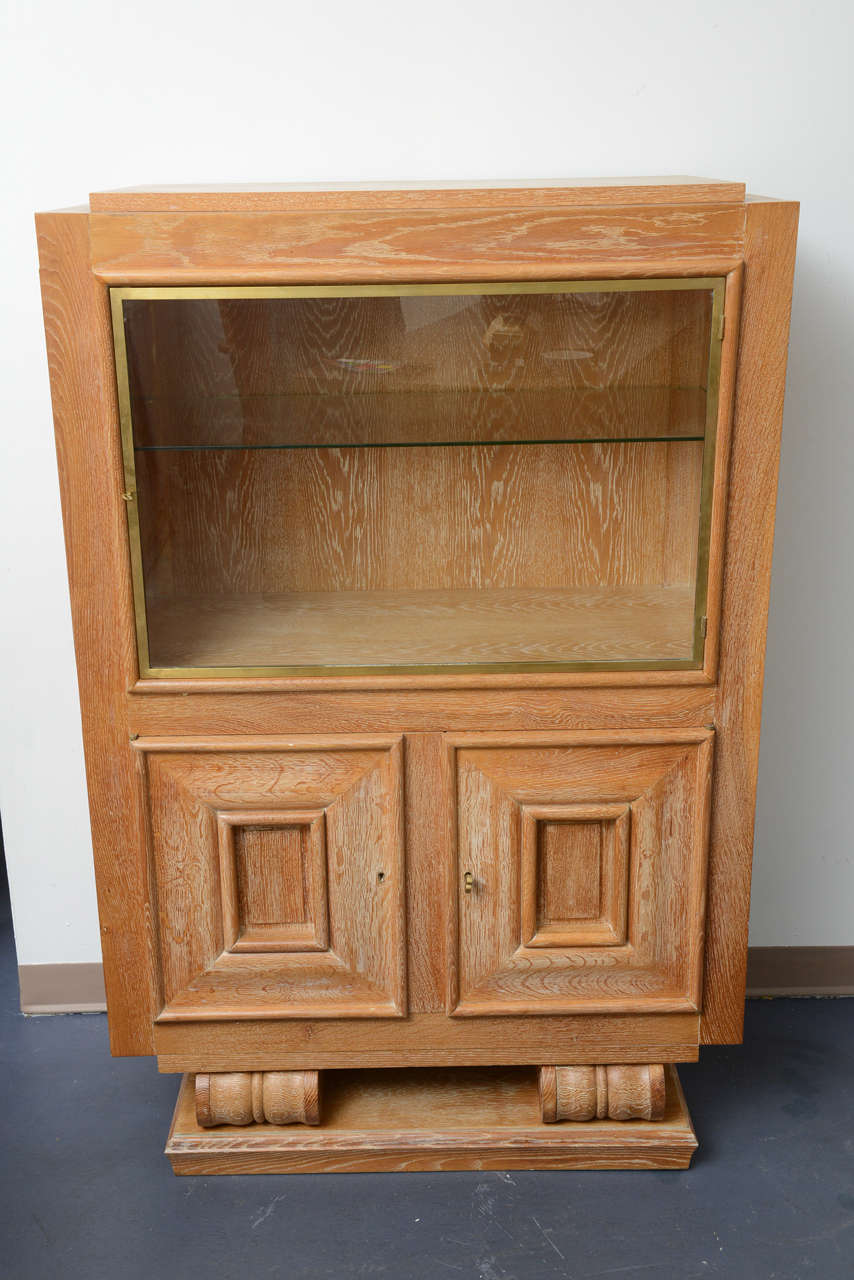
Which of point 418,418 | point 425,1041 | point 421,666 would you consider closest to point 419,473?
point 418,418

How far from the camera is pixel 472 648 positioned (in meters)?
1.79

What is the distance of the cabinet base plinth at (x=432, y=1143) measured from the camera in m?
1.87

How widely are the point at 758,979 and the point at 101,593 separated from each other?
1.44 m

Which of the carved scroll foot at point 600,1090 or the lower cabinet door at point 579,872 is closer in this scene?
the lower cabinet door at point 579,872

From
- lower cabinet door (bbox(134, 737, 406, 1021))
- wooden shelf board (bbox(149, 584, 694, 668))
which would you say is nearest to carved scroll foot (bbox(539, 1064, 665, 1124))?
lower cabinet door (bbox(134, 737, 406, 1021))

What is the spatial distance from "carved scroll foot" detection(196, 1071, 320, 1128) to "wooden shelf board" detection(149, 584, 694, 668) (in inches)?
25.0

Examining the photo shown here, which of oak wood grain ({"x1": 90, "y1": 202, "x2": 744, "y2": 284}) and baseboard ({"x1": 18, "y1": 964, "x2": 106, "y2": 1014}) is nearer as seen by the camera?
oak wood grain ({"x1": 90, "y1": 202, "x2": 744, "y2": 284})

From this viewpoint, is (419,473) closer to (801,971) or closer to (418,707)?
(418,707)

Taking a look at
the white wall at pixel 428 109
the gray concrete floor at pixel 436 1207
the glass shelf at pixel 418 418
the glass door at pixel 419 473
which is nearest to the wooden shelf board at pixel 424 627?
the glass door at pixel 419 473

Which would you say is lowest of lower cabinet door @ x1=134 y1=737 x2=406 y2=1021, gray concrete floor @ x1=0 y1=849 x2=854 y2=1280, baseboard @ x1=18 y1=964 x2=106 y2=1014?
gray concrete floor @ x1=0 y1=849 x2=854 y2=1280

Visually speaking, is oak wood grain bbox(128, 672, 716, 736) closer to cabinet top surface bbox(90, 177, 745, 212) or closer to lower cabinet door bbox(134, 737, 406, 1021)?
lower cabinet door bbox(134, 737, 406, 1021)

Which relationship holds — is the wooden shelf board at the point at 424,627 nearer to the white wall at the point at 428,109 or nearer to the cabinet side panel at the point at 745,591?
the cabinet side panel at the point at 745,591

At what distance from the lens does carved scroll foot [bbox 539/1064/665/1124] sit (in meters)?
1.86

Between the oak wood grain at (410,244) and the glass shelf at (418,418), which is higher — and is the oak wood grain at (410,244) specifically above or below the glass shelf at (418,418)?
above
